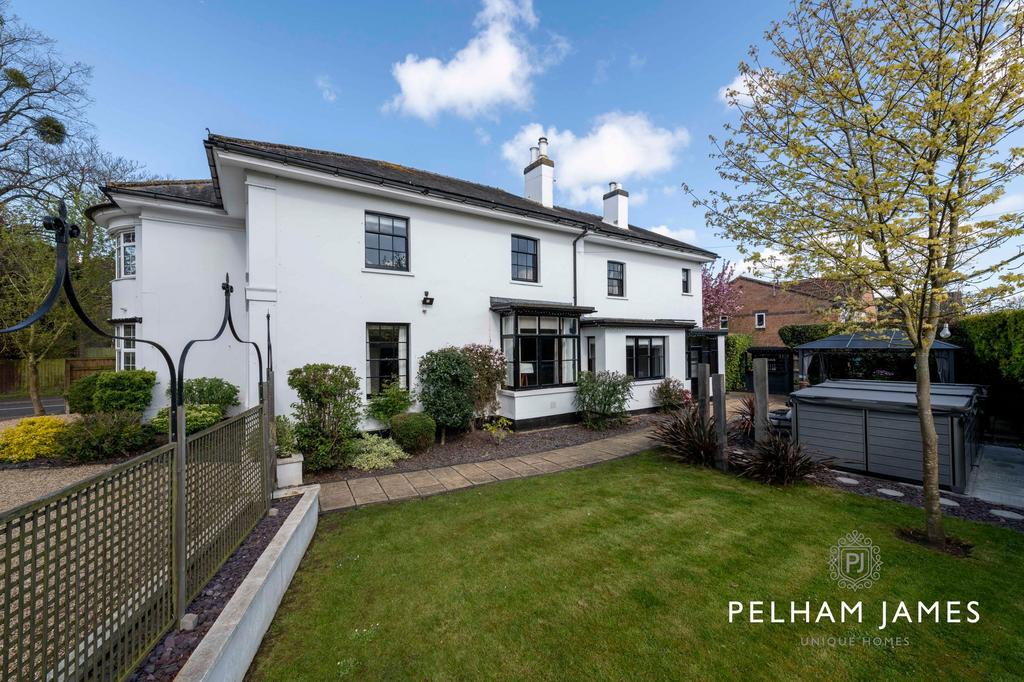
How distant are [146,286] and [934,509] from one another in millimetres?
15774

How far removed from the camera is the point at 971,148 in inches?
163

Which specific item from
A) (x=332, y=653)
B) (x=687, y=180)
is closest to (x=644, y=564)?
(x=332, y=653)

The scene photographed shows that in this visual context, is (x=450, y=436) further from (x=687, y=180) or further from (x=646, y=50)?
(x=646, y=50)

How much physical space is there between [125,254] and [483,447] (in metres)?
11.2

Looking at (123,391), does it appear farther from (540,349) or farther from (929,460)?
(929,460)

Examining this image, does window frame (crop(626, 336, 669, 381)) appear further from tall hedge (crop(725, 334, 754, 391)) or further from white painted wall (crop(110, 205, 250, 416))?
white painted wall (crop(110, 205, 250, 416))

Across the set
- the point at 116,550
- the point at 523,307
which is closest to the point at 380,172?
the point at 523,307

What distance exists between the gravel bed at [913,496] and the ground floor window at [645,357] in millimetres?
6904

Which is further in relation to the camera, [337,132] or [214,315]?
[337,132]

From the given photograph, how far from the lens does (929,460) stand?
4.74 m

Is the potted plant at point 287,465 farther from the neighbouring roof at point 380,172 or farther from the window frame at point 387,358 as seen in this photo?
the neighbouring roof at point 380,172

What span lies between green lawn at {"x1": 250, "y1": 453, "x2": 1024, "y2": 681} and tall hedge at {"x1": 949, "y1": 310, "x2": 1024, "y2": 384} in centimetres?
570

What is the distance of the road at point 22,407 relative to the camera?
14.4 meters

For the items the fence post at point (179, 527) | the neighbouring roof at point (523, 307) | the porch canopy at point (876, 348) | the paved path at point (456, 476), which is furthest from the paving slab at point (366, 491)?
the porch canopy at point (876, 348)
